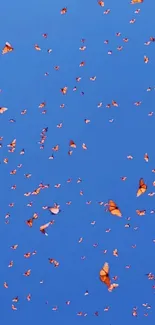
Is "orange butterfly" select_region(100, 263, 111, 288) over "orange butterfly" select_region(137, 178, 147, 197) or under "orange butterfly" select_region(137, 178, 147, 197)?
under

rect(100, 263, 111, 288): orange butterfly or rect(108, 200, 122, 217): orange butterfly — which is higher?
rect(108, 200, 122, 217): orange butterfly

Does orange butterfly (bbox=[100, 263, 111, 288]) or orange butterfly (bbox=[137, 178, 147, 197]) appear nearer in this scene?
orange butterfly (bbox=[100, 263, 111, 288])

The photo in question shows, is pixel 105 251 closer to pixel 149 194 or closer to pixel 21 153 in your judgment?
pixel 149 194

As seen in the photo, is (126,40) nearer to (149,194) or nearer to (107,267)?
(149,194)

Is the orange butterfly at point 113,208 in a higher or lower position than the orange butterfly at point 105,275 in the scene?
higher

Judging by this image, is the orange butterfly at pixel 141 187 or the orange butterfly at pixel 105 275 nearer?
the orange butterfly at pixel 105 275

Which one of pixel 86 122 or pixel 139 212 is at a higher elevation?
pixel 86 122

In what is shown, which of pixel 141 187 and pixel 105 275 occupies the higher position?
pixel 141 187

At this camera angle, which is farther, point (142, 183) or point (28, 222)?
point (28, 222)

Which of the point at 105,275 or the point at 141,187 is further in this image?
the point at 141,187

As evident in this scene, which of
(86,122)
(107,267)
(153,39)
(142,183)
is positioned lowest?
(107,267)

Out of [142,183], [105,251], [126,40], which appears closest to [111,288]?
[105,251]
